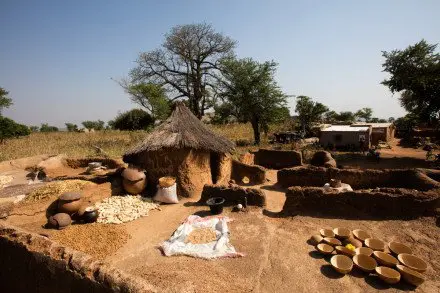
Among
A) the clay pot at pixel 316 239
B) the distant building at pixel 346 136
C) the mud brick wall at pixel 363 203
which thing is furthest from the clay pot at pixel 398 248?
the distant building at pixel 346 136

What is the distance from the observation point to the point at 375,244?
5949 mm

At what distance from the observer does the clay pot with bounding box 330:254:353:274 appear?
5.16 metres

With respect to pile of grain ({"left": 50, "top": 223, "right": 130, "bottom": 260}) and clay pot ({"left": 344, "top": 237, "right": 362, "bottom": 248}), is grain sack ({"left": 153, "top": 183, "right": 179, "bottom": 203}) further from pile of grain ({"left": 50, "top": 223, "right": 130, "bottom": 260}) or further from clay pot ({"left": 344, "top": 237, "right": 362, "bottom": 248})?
clay pot ({"left": 344, "top": 237, "right": 362, "bottom": 248})

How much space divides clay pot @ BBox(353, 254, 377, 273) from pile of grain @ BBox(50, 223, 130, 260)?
5219 millimetres

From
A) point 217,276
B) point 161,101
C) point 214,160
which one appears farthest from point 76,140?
→ point 217,276

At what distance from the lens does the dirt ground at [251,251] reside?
4941 mm

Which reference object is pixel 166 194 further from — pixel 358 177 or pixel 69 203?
pixel 358 177

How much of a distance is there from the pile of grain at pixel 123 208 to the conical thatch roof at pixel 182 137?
69.5 inches

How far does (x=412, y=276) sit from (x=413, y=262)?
598 millimetres

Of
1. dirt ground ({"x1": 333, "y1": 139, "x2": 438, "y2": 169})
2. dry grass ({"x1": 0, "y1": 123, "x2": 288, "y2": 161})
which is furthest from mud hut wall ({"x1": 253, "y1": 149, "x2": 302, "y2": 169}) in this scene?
dirt ground ({"x1": 333, "y1": 139, "x2": 438, "y2": 169})

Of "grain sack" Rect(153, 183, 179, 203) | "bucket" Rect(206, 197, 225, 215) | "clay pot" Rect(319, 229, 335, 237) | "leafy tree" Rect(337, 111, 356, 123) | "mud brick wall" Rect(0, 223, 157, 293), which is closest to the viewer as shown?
"mud brick wall" Rect(0, 223, 157, 293)

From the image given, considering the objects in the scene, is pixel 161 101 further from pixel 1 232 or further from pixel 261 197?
pixel 1 232

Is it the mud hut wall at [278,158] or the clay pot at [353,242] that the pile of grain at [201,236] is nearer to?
the clay pot at [353,242]

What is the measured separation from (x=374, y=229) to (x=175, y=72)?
22389 mm
